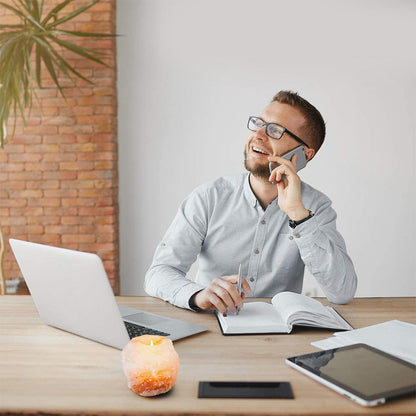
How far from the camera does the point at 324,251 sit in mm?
1654

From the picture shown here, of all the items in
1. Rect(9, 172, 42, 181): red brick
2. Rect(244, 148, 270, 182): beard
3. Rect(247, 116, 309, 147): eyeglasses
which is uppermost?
Rect(247, 116, 309, 147): eyeglasses

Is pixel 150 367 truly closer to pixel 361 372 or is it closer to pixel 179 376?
pixel 179 376

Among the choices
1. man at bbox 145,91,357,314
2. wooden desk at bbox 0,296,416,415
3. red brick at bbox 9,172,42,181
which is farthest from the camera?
red brick at bbox 9,172,42,181

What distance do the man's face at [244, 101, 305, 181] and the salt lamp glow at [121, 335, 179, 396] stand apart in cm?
121

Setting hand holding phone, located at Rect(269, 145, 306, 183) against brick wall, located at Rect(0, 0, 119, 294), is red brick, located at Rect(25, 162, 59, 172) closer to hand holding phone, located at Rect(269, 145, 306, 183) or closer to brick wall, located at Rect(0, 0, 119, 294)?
brick wall, located at Rect(0, 0, 119, 294)

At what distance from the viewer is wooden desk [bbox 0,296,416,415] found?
824mm

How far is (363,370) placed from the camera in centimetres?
92

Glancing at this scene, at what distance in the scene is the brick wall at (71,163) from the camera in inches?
147

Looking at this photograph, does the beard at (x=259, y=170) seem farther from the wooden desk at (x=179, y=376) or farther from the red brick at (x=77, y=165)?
the red brick at (x=77, y=165)

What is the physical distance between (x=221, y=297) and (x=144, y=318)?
0.77 ft

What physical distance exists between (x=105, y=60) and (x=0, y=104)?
0.93 meters

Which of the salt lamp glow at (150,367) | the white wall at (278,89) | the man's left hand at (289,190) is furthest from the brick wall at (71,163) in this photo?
the salt lamp glow at (150,367)

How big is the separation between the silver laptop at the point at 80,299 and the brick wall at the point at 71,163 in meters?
2.54

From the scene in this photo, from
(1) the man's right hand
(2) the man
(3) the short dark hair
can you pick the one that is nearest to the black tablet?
(1) the man's right hand
